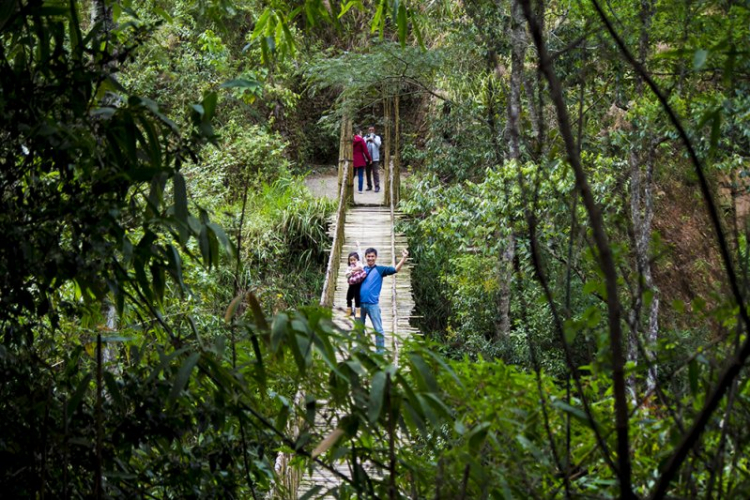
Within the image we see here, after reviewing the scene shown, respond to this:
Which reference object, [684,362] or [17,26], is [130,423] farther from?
[684,362]

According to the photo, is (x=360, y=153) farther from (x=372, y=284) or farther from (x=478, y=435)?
(x=478, y=435)

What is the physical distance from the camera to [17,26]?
70.5 inches

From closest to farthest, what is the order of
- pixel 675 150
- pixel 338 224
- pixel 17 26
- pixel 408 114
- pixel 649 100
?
pixel 17 26 → pixel 649 100 → pixel 675 150 → pixel 338 224 → pixel 408 114

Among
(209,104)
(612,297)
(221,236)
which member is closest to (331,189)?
(209,104)

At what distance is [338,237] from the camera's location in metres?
11.3

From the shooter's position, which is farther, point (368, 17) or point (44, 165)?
point (368, 17)

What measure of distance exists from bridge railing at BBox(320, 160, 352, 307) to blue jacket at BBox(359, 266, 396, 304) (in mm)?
1674

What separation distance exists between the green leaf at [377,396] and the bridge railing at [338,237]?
7.44m

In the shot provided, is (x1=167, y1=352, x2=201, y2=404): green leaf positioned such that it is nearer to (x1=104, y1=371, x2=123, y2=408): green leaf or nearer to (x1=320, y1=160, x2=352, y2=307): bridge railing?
(x1=104, y1=371, x2=123, y2=408): green leaf

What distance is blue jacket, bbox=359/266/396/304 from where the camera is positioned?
715 cm

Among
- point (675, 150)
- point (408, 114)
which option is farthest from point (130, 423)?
point (408, 114)

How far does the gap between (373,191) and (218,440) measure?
12.8 metres

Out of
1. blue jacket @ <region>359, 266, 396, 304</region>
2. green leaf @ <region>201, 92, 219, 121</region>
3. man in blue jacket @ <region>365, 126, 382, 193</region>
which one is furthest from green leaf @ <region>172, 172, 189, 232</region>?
man in blue jacket @ <region>365, 126, 382, 193</region>

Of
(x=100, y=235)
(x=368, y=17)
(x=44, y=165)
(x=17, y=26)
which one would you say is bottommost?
(x=100, y=235)
